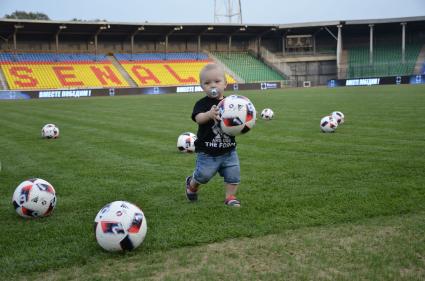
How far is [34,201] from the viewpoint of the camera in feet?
17.7

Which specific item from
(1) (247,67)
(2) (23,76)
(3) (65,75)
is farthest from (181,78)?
(2) (23,76)

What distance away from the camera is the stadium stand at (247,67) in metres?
57.2

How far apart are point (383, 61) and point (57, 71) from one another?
39253mm

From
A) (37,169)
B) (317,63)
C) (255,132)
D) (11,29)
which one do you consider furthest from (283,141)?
(317,63)

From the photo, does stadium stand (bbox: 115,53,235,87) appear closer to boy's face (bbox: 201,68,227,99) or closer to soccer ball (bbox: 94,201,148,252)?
boy's face (bbox: 201,68,227,99)

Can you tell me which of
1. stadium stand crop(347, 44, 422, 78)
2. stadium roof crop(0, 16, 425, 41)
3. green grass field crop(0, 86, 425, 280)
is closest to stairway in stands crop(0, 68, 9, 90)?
stadium roof crop(0, 16, 425, 41)

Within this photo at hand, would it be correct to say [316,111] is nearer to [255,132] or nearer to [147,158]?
[255,132]

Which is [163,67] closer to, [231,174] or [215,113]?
[231,174]

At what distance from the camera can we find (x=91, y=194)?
6.59 m

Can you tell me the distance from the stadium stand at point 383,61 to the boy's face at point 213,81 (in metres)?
52.6

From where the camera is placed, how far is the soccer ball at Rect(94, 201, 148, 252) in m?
4.16

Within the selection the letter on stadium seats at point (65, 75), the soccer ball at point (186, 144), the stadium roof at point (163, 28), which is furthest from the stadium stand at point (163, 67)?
the soccer ball at point (186, 144)

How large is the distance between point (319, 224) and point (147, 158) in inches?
211

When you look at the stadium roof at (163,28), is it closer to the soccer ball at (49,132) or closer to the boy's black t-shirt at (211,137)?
the soccer ball at (49,132)
